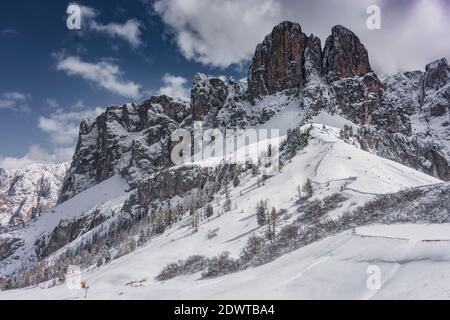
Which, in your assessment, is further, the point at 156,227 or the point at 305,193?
the point at 156,227

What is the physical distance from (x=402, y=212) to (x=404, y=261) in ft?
68.1

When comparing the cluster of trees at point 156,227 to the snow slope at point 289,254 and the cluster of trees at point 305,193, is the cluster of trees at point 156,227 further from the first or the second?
the cluster of trees at point 305,193

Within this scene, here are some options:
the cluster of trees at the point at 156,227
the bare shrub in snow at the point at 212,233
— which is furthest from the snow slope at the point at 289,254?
the cluster of trees at the point at 156,227

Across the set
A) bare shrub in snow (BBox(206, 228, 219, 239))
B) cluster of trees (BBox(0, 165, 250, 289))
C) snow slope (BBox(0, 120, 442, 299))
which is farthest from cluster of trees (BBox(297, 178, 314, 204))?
cluster of trees (BBox(0, 165, 250, 289))

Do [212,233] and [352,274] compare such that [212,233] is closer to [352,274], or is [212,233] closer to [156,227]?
[352,274]

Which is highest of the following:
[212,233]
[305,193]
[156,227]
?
[305,193]

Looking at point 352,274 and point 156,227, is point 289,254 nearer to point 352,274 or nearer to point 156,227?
point 352,274

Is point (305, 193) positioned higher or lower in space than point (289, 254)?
higher

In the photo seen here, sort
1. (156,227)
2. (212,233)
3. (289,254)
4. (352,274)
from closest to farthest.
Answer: (352,274) < (289,254) < (212,233) < (156,227)

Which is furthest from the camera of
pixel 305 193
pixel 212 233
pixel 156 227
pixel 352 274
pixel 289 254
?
pixel 156 227

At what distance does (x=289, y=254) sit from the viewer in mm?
36344

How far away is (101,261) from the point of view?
106 meters

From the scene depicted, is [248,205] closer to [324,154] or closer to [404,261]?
[324,154]

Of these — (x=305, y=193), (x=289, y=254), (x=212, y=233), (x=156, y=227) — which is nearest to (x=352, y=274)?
(x=289, y=254)
